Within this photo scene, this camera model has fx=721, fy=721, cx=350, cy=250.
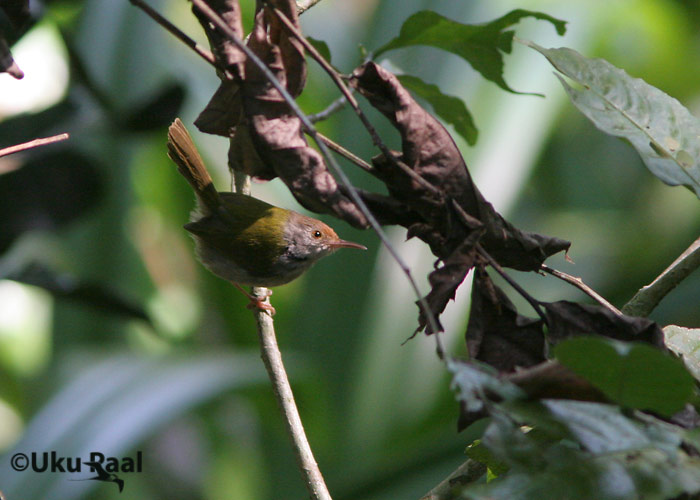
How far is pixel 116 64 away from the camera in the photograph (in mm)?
4137

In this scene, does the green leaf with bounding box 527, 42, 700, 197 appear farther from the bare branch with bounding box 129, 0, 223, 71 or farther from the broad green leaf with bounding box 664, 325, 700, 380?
the bare branch with bounding box 129, 0, 223, 71

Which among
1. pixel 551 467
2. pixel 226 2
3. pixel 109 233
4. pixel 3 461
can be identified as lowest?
pixel 109 233

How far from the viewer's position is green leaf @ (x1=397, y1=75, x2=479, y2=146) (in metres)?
1.59

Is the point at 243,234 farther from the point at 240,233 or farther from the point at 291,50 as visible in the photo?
the point at 291,50

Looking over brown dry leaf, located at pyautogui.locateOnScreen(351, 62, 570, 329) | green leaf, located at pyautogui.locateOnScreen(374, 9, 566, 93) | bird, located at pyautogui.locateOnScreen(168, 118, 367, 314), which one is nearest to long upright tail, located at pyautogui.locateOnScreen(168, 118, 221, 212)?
bird, located at pyautogui.locateOnScreen(168, 118, 367, 314)

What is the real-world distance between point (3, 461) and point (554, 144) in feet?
14.7

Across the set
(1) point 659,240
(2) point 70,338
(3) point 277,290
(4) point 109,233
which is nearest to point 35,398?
(2) point 70,338

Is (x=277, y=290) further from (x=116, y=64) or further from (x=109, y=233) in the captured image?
(x=116, y=64)

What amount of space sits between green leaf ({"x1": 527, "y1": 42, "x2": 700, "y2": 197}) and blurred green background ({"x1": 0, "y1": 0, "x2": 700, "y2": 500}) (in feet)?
6.01

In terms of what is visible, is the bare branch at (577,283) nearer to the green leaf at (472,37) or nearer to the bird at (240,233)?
the green leaf at (472,37)

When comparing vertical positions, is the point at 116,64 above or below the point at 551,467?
below

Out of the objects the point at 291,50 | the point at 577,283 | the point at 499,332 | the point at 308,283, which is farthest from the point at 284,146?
the point at 308,283

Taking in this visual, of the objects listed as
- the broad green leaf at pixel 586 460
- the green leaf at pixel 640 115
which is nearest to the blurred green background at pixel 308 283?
the green leaf at pixel 640 115

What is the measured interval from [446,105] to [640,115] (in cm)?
48
